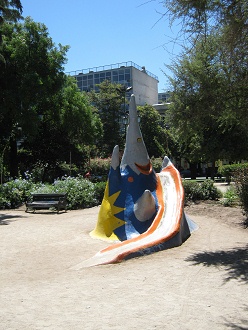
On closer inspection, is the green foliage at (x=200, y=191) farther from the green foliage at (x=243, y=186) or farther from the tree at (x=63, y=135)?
the tree at (x=63, y=135)

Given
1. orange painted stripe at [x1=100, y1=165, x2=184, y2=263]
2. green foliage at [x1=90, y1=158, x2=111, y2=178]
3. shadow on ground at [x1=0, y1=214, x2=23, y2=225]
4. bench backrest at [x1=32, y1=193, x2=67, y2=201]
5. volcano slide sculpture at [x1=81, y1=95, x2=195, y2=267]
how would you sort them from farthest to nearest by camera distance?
green foliage at [x1=90, y1=158, x2=111, y2=178] → bench backrest at [x1=32, y1=193, x2=67, y2=201] → shadow on ground at [x1=0, y1=214, x2=23, y2=225] → volcano slide sculpture at [x1=81, y1=95, x2=195, y2=267] → orange painted stripe at [x1=100, y1=165, x2=184, y2=263]

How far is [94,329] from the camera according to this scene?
4.22 m

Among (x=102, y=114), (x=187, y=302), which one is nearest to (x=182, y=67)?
(x=187, y=302)

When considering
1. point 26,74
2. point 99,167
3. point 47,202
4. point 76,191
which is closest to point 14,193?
point 47,202

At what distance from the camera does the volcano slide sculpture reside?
8633mm

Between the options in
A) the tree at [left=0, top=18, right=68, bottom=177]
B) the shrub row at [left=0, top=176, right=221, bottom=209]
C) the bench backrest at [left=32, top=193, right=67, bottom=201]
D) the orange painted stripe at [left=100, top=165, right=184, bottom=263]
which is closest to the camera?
the orange painted stripe at [left=100, top=165, right=184, bottom=263]

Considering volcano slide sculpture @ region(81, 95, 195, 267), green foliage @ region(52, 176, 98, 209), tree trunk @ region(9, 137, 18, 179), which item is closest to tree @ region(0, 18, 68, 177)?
tree trunk @ region(9, 137, 18, 179)

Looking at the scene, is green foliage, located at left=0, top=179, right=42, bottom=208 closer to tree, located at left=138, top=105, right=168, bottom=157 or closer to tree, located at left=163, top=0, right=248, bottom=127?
tree, located at left=163, top=0, right=248, bottom=127

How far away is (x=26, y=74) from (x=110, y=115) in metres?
20.1

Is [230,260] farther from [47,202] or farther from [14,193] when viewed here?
[14,193]

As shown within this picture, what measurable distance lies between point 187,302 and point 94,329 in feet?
4.57

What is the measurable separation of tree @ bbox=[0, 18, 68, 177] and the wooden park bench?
6204mm

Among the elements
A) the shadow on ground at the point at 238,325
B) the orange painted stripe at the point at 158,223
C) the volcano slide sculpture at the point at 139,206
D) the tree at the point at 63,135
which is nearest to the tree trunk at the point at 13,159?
the tree at the point at 63,135

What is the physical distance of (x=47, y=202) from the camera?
16625 mm
